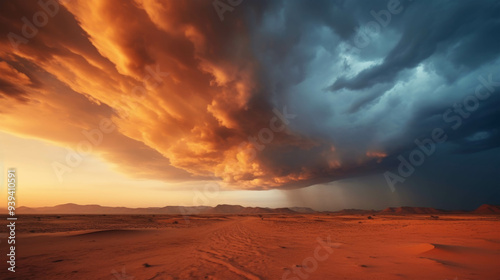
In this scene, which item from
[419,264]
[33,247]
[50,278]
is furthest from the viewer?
[33,247]

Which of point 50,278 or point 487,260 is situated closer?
point 50,278

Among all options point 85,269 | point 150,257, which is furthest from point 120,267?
point 150,257

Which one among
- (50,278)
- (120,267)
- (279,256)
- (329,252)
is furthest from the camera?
(329,252)

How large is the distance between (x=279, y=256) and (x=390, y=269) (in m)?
4.92

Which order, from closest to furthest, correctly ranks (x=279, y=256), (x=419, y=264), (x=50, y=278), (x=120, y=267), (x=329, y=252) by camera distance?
(x=50, y=278) < (x=419, y=264) < (x=120, y=267) < (x=279, y=256) < (x=329, y=252)

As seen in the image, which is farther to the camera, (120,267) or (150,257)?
(150,257)

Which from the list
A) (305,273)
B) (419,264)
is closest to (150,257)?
(305,273)

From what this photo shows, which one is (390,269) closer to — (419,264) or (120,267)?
(419,264)

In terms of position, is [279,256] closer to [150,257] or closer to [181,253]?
[181,253]

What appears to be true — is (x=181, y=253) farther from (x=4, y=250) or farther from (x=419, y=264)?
(x=419, y=264)

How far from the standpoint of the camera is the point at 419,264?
8.42 m

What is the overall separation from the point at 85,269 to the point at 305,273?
922 centimetres

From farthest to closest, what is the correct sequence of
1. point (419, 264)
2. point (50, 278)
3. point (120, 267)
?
1. point (120, 267)
2. point (419, 264)
3. point (50, 278)

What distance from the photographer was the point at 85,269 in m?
8.86
